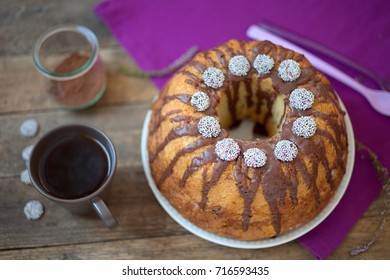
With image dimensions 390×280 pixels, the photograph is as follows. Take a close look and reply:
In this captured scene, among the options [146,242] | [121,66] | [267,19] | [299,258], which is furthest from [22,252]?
[267,19]

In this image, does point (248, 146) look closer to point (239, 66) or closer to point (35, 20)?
point (239, 66)

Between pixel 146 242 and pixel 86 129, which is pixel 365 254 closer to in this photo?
pixel 146 242

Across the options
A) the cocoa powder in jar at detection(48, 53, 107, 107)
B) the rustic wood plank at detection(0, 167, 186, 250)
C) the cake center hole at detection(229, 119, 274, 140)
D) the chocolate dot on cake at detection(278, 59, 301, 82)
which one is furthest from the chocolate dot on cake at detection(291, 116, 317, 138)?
the cocoa powder in jar at detection(48, 53, 107, 107)

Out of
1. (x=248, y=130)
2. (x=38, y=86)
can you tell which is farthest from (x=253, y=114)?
(x=38, y=86)

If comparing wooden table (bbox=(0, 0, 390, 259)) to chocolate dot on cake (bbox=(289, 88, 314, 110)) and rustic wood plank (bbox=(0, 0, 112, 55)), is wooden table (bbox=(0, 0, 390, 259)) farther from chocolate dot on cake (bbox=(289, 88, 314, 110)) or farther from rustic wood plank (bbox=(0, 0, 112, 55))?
chocolate dot on cake (bbox=(289, 88, 314, 110))

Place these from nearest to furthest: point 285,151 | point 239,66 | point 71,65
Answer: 1. point 285,151
2. point 239,66
3. point 71,65
